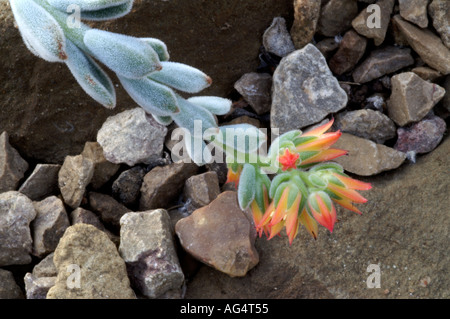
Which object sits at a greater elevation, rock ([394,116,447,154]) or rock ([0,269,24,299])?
rock ([394,116,447,154])

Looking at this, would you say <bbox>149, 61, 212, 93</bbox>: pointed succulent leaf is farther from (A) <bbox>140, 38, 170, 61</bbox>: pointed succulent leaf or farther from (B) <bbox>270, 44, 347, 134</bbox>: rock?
(B) <bbox>270, 44, 347, 134</bbox>: rock

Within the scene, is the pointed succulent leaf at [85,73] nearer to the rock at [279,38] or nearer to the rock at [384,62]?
the rock at [279,38]

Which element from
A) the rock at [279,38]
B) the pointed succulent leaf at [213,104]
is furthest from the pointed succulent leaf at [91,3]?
the rock at [279,38]

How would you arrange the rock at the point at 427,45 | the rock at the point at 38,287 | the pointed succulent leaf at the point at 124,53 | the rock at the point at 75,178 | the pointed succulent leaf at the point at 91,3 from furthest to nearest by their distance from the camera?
the rock at the point at 427,45, the rock at the point at 75,178, the rock at the point at 38,287, the pointed succulent leaf at the point at 91,3, the pointed succulent leaf at the point at 124,53

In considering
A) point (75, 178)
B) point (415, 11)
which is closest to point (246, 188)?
point (75, 178)

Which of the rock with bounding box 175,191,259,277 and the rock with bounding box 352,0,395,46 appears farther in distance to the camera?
the rock with bounding box 352,0,395,46

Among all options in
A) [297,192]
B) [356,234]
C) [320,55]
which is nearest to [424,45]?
[320,55]

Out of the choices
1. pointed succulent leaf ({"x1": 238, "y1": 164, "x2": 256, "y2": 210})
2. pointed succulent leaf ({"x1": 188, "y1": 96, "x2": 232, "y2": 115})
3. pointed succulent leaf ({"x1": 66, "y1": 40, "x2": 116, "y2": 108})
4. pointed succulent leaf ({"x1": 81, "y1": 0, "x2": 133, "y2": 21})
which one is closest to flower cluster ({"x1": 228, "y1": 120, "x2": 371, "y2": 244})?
pointed succulent leaf ({"x1": 238, "y1": 164, "x2": 256, "y2": 210})
